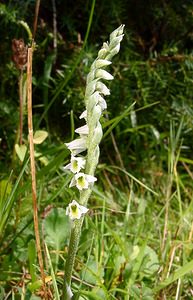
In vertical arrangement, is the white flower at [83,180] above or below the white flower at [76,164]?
below

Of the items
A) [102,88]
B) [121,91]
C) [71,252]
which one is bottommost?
[71,252]

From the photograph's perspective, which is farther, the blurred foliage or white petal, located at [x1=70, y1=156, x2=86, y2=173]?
the blurred foliage

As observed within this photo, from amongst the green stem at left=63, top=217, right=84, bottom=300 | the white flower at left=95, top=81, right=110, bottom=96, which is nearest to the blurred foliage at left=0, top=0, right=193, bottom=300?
the green stem at left=63, top=217, right=84, bottom=300

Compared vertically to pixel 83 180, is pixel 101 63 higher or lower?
higher

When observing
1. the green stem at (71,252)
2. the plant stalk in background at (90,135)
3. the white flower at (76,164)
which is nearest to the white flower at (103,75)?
the plant stalk in background at (90,135)

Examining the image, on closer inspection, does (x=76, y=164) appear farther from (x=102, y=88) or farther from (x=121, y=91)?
(x=121, y=91)

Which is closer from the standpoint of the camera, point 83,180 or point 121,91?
point 83,180

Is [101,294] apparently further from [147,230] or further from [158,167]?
[158,167]

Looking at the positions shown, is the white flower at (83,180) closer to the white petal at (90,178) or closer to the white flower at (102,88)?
the white petal at (90,178)

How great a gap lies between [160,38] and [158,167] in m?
0.44

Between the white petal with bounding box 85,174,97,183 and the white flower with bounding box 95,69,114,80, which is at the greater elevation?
the white flower with bounding box 95,69,114,80

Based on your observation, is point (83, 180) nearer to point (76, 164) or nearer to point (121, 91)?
point (76, 164)

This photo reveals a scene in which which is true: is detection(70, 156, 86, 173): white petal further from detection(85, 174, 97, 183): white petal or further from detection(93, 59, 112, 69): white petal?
detection(93, 59, 112, 69): white petal

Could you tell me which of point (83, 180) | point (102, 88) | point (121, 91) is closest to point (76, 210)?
point (83, 180)
